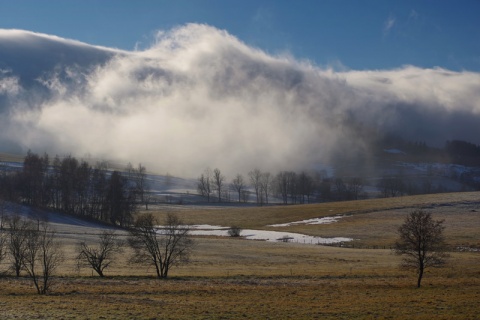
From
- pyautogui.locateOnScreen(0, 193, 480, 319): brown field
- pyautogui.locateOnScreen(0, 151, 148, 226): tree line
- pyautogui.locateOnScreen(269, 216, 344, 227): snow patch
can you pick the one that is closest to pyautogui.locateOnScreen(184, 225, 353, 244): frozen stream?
pyautogui.locateOnScreen(0, 193, 480, 319): brown field

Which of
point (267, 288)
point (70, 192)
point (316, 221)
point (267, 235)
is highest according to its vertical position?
point (70, 192)

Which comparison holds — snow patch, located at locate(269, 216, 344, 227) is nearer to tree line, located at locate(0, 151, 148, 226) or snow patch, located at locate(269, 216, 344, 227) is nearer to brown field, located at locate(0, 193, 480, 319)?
brown field, located at locate(0, 193, 480, 319)

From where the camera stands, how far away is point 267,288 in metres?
42.5

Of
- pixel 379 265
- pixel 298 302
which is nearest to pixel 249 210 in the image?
pixel 379 265

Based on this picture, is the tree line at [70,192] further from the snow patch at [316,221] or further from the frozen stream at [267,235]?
the snow patch at [316,221]

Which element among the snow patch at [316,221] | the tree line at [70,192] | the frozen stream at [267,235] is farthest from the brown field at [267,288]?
the tree line at [70,192]

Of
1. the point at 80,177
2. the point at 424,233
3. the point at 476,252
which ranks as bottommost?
the point at 476,252

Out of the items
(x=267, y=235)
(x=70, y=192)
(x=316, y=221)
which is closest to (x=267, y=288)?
(x=267, y=235)

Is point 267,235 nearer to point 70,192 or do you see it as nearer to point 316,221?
point 316,221

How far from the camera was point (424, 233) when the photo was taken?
44.6 metres

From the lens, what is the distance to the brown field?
29016 millimetres

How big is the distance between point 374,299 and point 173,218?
2657 centimetres

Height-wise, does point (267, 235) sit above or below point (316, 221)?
below

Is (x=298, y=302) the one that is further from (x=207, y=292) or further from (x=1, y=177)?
(x=1, y=177)
